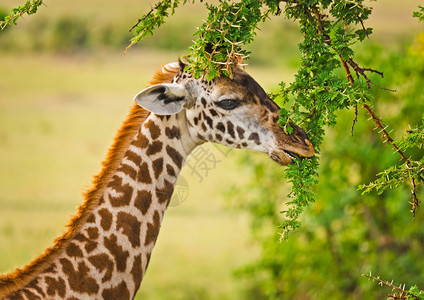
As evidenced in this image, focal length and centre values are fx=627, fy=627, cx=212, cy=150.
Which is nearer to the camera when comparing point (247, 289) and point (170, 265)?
point (247, 289)

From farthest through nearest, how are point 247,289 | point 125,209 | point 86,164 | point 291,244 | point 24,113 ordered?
point 24,113
point 86,164
point 247,289
point 291,244
point 125,209

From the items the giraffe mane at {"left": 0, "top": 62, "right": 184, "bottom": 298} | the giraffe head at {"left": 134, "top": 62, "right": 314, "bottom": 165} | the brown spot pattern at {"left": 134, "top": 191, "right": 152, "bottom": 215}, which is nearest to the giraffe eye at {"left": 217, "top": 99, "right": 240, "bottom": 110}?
the giraffe head at {"left": 134, "top": 62, "right": 314, "bottom": 165}

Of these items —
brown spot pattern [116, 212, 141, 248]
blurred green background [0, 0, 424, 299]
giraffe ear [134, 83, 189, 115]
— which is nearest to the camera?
giraffe ear [134, 83, 189, 115]

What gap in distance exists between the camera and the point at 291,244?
43.2ft

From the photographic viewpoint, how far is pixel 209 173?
21.0 meters

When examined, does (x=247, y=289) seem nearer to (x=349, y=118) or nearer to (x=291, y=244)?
(x=291, y=244)

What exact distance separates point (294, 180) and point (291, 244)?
8.50 meters

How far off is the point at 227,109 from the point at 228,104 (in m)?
0.05

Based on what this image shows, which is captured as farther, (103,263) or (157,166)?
(157,166)

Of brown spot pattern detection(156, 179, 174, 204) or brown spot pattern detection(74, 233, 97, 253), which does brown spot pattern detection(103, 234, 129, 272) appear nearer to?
brown spot pattern detection(74, 233, 97, 253)

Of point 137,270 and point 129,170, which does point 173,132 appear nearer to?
point 129,170

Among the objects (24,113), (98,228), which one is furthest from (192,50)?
(24,113)

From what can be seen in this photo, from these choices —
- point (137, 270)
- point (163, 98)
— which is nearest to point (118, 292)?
point (137, 270)

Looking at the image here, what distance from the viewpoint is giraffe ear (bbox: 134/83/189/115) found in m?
5.11
